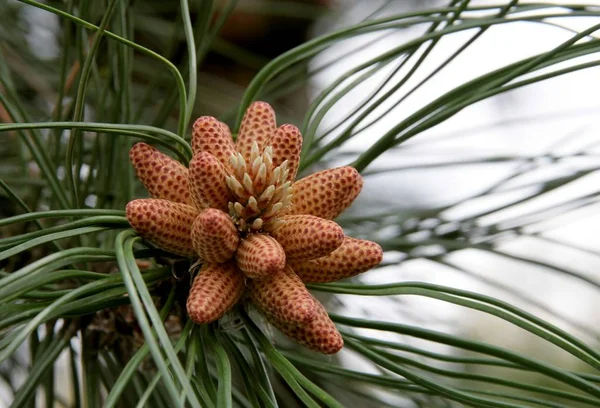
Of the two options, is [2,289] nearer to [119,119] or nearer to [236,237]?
[236,237]

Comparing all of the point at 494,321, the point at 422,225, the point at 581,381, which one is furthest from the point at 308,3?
the point at 494,321

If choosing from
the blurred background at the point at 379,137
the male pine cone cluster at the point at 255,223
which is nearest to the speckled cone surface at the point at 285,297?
the male pine cone cluster at the point at 255,223

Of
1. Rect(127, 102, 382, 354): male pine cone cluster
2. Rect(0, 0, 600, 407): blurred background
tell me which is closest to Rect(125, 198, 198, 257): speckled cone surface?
Rect(127, 102, 382, 354): male pine cone cluster

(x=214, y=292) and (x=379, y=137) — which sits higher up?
(x=379, y=137)

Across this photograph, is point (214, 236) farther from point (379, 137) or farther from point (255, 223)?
point (379, 137)

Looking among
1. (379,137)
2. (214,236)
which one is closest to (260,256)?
(214,236)
